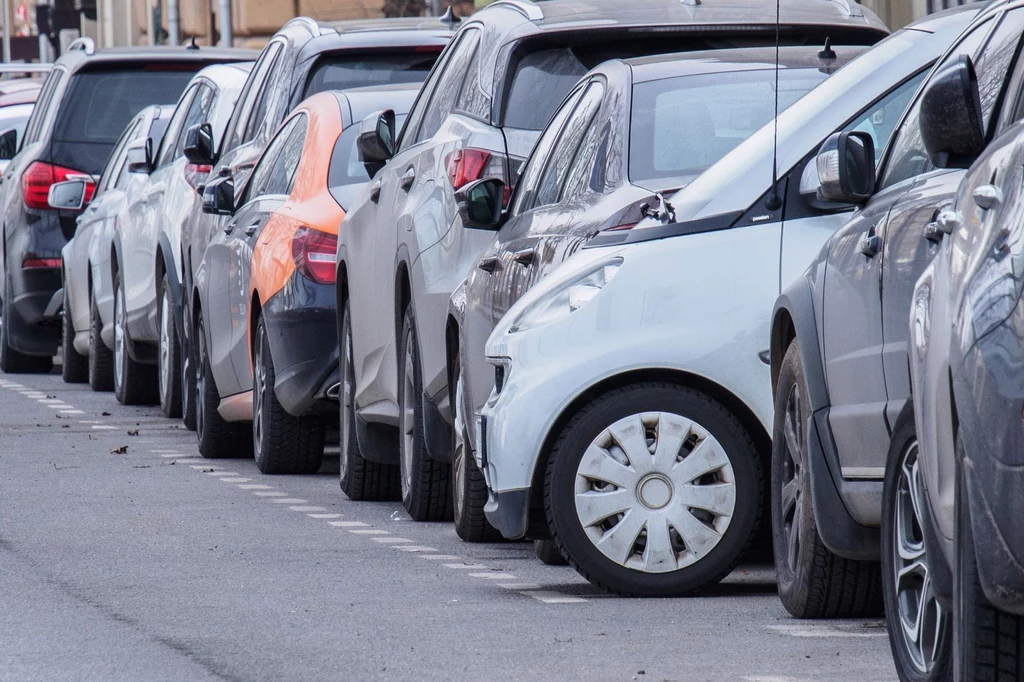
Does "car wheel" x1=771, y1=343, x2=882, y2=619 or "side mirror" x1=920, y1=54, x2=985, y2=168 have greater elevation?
"side mirror" x1=920, y1=54, x2=985, y2=168

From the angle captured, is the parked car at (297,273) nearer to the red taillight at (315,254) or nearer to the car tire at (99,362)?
the red taillight at (315,254)

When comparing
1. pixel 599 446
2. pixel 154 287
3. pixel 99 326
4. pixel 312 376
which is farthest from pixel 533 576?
pixel 99 326

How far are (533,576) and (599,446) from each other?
821 mm

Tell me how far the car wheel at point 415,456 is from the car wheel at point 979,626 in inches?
197

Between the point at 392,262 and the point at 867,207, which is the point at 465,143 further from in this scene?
the point at 867,207

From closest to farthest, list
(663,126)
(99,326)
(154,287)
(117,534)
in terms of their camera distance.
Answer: (663,126)
(117,534)
(154,287)
(99,326)

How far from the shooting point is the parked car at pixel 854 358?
18.8ft

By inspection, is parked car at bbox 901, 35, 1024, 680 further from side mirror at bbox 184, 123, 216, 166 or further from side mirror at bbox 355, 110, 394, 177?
side mirror at bbox 184, 123, 216, 166

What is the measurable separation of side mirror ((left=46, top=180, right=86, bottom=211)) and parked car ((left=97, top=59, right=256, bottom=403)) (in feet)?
4.18

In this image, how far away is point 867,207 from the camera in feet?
20.6

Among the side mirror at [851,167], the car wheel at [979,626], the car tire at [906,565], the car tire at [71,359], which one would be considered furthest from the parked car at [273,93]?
the car wheel at [979,626]

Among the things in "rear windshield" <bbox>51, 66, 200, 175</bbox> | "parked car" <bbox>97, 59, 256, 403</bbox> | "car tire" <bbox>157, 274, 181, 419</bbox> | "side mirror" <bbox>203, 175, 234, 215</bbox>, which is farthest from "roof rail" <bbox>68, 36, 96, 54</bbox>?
"side mirror" <bbox>203, 175, 234, 215</bbox>

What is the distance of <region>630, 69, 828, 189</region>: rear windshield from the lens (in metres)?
7.83

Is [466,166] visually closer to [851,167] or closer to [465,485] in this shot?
[465,485]
